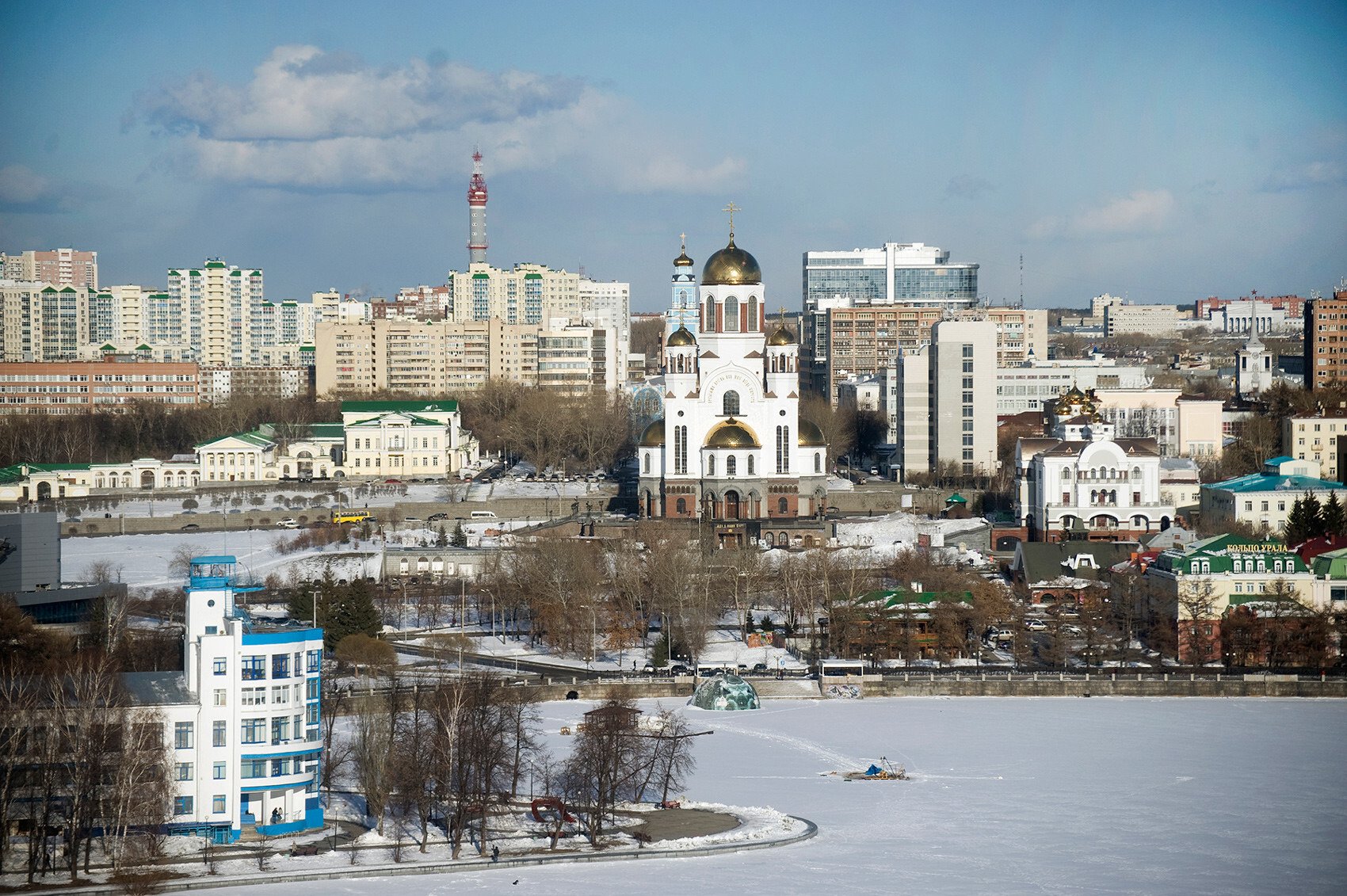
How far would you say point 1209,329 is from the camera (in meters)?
175

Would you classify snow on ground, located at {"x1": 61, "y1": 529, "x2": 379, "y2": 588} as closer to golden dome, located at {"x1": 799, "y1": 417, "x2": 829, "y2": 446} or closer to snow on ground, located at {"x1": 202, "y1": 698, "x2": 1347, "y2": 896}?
golden dome, located at {"x1": 799, "y1": 417, "x2": 829, "y2": 446}

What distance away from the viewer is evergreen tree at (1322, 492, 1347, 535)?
4691cm

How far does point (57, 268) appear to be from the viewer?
404ft

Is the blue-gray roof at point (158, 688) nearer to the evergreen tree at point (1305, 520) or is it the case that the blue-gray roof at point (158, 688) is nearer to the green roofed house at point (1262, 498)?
the evergreen tree at point (1305, 520)

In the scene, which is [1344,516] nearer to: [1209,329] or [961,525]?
[961,525]

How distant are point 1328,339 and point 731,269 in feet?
105

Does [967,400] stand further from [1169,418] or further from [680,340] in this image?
[680,340]

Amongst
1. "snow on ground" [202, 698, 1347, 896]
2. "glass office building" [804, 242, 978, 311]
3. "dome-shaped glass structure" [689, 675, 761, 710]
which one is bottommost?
"snow on ground" [202, 698, 1347, 896]

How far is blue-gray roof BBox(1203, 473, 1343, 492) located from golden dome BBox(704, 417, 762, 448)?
1293 centimetres

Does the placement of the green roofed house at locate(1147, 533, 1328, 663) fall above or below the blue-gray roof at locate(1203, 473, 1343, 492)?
below

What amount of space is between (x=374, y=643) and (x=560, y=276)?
3134 inches

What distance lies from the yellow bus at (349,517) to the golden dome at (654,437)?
8649mm

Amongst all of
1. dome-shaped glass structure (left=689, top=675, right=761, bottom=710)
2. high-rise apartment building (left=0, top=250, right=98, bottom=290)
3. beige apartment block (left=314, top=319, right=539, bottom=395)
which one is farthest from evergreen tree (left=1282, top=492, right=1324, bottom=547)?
high-rise apartment building (left=0, top=250, right=98, bottom=290)

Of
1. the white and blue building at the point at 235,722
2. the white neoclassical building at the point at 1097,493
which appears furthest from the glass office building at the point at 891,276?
the white and blue building at the point at 235,722
